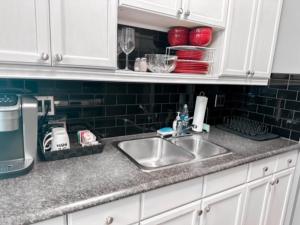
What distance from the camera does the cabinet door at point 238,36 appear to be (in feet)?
4.66

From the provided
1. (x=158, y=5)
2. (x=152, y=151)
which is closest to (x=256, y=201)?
(x=152, y=151)

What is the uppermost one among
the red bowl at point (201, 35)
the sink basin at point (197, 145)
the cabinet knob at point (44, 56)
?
the red bowl at point (201, 35)

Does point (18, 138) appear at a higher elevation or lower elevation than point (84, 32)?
lower

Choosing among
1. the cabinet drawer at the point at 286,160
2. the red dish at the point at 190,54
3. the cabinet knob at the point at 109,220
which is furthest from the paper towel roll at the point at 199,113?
the cabinet knob at the point at 109,220

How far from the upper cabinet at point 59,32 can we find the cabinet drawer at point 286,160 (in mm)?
1372

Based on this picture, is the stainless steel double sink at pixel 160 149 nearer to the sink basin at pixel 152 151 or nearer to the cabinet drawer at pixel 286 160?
the sink basin at pixel 152 151

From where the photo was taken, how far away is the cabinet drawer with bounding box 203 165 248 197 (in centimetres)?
118

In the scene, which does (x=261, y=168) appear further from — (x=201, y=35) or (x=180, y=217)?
(x=201, y=35)

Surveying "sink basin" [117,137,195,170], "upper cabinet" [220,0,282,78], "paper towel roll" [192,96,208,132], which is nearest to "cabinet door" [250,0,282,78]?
"upper cabinet" [220,0,282,78]

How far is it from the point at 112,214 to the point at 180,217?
42cm

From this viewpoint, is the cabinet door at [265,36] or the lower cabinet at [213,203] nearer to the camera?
the lower cabinet at [213,203]

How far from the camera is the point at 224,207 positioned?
1.31m

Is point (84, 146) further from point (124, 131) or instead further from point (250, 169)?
point (250, 169)

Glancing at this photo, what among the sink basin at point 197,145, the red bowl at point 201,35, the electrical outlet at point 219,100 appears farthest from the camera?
the electrical outlet at point 219,100
